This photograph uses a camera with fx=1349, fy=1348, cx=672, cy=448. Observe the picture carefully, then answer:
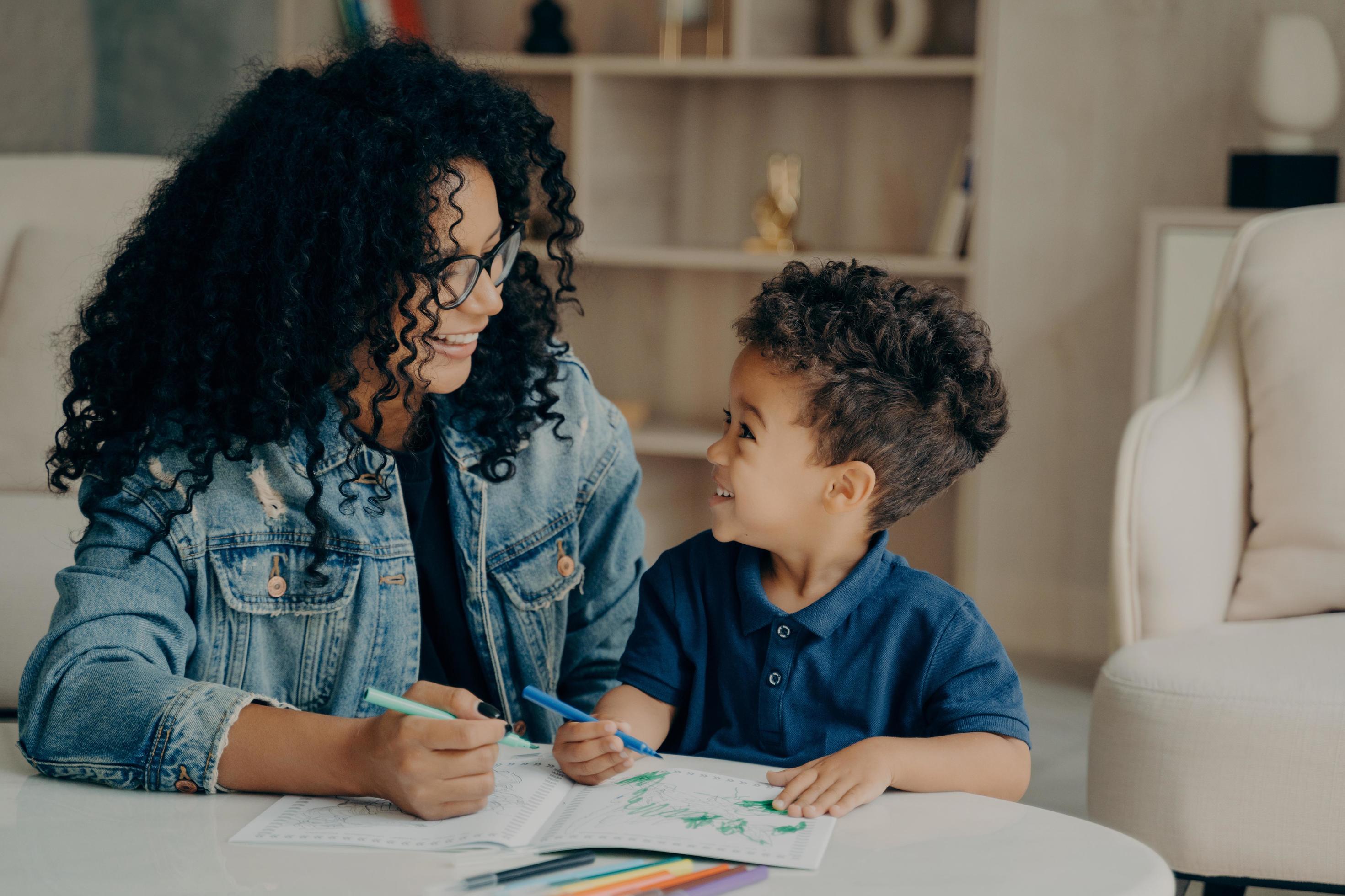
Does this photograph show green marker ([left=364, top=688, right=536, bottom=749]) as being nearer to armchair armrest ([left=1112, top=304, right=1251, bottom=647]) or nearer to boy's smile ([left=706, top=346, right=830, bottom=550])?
boy's smile ([left=706, top=346, right=830, bottom=550])

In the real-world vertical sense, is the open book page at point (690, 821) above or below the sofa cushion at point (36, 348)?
below

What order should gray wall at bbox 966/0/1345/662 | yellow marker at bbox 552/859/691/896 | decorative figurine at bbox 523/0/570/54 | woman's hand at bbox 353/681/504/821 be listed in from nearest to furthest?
1. yellow marker at bbox 552/859/691/896
2. woman's hand at bbox 353/681/504/821
3. gray wall at bbox 966/0/1345/662
4. decorative figurine at bbox 523/0/570/54

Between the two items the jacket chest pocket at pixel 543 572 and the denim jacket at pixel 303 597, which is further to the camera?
the jacket chest pocket at pixel 543 572

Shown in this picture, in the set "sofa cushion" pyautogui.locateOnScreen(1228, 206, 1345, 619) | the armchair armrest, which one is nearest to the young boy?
the armchair armrest

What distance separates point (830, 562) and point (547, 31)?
2389 mm

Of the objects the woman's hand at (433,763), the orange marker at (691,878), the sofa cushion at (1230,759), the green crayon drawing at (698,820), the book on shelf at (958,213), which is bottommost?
the sofa cushion at (1230,759)

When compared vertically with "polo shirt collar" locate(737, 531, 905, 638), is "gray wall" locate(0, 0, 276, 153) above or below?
above

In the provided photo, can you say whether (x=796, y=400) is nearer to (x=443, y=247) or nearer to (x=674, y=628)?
(x=674, y=628)

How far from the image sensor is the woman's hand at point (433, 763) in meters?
0.82

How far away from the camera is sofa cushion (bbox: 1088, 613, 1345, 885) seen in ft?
4.03

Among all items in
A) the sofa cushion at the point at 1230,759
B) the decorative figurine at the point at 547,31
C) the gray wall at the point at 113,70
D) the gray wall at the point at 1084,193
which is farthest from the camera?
the decorative figurine at the point at 547,31

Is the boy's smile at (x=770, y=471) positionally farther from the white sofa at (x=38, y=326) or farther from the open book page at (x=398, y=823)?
the white sofa at (x=38, y=326)

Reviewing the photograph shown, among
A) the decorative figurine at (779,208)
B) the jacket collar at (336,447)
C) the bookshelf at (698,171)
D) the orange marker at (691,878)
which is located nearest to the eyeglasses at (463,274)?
the jacket collar at (336,447)

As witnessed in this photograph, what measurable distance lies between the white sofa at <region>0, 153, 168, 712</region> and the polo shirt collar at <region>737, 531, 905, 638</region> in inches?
34.1
